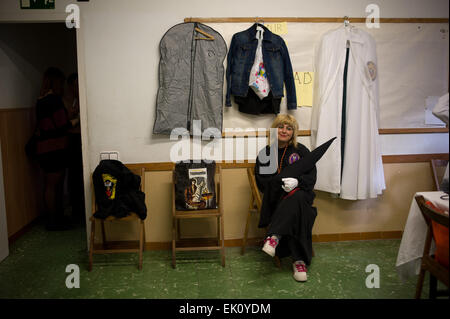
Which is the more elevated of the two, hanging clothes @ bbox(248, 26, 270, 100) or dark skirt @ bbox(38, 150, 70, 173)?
hanging clothes @ bbox(248, 26, 270, 100)

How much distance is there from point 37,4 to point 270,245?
8.17ft

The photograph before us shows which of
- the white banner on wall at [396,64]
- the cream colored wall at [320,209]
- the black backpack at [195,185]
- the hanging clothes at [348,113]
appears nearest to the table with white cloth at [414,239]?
the hanging clothes at [348,113]

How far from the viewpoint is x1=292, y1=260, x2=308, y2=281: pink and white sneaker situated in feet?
9.26

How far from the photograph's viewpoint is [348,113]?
3.30m

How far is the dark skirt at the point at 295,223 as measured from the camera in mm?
2840

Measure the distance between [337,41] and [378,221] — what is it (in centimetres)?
158

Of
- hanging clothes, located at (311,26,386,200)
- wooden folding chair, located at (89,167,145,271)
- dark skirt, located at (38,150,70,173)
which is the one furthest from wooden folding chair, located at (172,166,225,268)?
dark skirt, located at (38,150,70,173)

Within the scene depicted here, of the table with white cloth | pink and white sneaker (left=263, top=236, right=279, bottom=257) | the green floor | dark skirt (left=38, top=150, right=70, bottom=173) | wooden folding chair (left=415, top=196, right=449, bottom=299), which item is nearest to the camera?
wooden folding chair (left=415, top=196, right=449, bottom=299)

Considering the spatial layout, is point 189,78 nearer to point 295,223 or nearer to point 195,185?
point 195,185

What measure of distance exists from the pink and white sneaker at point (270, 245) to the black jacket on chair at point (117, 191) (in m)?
0.93

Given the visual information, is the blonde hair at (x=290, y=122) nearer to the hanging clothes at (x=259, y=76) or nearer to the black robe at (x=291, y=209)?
the black robe at (x=291, y=209)

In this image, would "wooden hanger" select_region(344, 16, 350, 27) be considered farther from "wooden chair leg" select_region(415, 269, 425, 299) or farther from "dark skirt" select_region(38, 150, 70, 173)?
"dark skirt" select_region(38, 150, 70, 173)

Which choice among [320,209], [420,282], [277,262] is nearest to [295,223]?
[277,262]

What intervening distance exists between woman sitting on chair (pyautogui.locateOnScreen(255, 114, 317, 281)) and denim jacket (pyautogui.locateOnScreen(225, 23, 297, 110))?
0.33 metres
